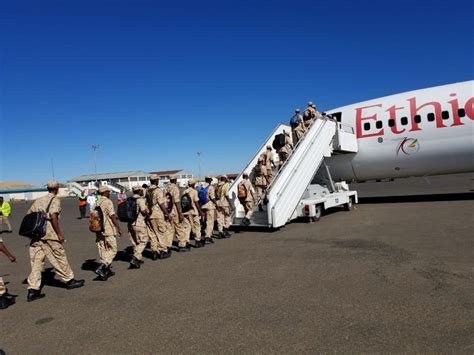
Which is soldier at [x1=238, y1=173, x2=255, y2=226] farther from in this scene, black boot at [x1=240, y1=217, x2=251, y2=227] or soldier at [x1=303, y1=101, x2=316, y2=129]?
soldier at [x1=303, y1=101, x2=316, y2=129]

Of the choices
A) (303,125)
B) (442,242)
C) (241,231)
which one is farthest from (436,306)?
(303,125)

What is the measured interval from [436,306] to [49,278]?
687cm

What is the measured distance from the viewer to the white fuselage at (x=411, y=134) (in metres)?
11.6

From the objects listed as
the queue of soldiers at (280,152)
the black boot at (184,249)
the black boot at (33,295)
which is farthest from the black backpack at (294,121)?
the black boot at (33,295)

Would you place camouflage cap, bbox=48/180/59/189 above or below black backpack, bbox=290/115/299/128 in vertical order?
below

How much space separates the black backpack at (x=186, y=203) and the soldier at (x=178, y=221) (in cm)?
19

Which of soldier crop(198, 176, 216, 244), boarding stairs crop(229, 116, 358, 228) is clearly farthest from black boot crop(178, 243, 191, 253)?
boarding stairs crop(229, 116, 358, 228)

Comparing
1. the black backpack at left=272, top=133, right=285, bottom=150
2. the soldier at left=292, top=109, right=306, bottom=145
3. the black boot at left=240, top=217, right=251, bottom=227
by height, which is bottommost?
the black boot at left=240, top=217, right=251, bottom=227

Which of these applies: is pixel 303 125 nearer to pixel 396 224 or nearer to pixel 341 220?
pixel 341 220

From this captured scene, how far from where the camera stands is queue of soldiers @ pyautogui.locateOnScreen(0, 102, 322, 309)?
5543 millimetres

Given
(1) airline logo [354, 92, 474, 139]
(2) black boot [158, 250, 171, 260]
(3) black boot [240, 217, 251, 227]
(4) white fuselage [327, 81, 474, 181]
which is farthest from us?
(4) white fuselage [327, 81, 474, 181]

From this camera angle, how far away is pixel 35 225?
5.31 m

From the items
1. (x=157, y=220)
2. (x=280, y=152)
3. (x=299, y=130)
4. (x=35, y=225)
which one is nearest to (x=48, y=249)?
(x=35, y=225)

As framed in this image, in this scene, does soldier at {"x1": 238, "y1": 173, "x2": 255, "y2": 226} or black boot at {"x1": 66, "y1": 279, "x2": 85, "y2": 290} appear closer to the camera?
black boot at {"x1": 66, "y1": 279, "x2": 85, "y2": 290}
